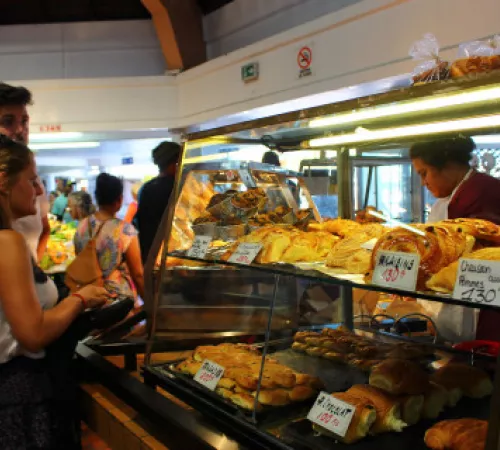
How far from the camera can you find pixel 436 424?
1.18 meters

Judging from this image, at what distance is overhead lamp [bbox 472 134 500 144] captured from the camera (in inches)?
53.7

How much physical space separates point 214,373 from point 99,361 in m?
0.62

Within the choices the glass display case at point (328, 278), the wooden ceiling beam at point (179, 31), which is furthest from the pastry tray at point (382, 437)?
the wooden ceiling beam at point (179, 31)

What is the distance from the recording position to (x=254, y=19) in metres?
4.51

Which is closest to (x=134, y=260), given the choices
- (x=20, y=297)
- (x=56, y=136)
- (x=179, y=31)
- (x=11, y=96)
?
(x=11, y=96)

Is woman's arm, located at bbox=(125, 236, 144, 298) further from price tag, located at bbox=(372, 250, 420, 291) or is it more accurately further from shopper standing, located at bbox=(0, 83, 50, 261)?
price tag, located at bbox=(372, 250, 420, 291)

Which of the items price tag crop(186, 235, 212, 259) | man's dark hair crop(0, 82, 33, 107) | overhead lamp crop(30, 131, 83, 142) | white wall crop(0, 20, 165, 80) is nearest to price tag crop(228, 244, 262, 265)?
price tag crop(186, 235, 212, 259)

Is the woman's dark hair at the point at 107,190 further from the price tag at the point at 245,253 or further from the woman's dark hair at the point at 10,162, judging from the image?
the price tag at the point at 245,253

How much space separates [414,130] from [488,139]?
9.1 inches

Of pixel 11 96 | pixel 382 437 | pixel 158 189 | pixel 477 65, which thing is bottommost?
pixel 382 437

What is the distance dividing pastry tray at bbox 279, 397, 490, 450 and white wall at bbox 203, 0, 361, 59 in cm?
306

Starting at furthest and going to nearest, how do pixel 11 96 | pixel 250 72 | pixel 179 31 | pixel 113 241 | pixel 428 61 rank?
pixel 179 31
pixel 250 72
pixel 113 241
pixel 11 96
pixel 428 61

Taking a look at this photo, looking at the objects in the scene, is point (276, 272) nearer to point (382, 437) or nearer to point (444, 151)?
point (382, 437)

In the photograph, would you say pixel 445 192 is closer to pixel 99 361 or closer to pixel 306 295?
pixel 306 295
